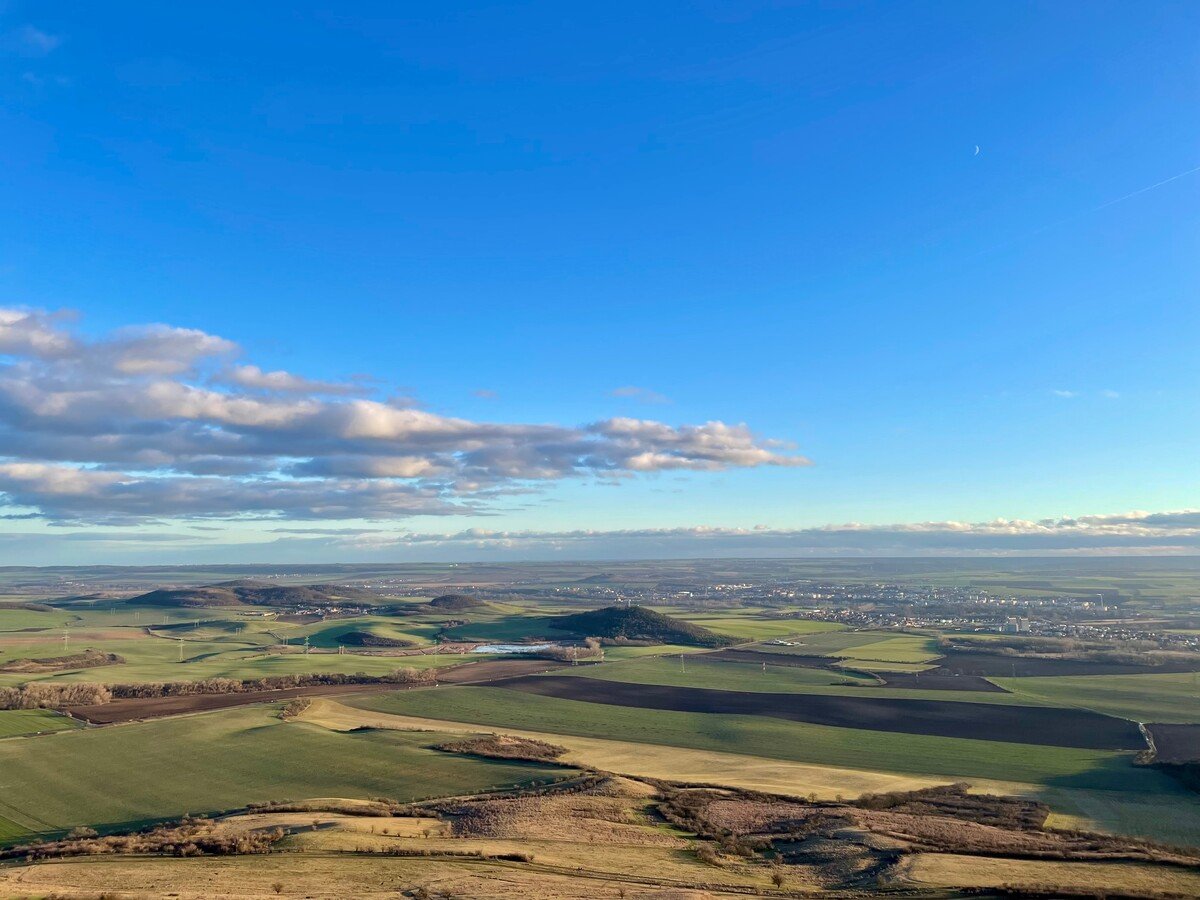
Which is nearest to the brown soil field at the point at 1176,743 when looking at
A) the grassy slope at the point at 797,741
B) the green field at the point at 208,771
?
the grassy slope at the point at 797,741

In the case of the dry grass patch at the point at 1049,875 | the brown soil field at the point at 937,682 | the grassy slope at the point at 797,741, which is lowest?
the brown soil field at the point at 937,682

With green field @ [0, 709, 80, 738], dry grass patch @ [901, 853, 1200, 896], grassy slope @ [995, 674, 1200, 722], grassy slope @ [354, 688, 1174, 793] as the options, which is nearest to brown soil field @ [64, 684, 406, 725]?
green field @ [0, 709, 80, 738]

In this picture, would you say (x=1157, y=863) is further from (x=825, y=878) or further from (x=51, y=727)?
(x=51, y=727)

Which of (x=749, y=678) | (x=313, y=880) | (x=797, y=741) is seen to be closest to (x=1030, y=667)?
(x=749, y=678)

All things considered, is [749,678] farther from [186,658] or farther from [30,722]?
[186,658]

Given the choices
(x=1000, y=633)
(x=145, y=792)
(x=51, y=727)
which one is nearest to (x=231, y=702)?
(x=51, y=727)

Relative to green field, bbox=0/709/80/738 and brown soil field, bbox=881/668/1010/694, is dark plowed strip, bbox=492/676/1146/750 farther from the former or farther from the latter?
green field, bbox=0/709/80/738

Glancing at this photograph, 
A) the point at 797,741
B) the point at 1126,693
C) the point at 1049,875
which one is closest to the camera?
the point at 1049,875

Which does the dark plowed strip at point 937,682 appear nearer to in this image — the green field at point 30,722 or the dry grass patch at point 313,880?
the dry grass patch at point 313,880
